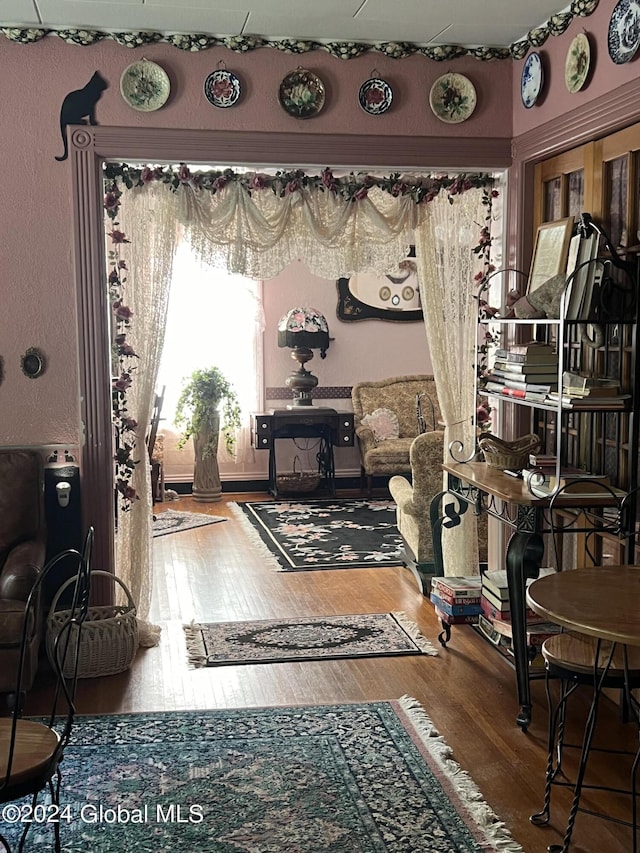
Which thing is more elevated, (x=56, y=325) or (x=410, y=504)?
(x=56, y=325)

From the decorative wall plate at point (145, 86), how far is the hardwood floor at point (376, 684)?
2.57m

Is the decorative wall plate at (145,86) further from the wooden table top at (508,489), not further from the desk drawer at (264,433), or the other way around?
the desk drawer at (264,433)

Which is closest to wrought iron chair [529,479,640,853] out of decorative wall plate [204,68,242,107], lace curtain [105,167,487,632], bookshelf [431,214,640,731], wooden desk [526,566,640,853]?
wooden desk [526,566,640,853]

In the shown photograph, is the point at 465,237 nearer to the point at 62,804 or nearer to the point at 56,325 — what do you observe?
the point at 56,325

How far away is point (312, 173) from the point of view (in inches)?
189

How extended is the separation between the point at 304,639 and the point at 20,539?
4.77 feet

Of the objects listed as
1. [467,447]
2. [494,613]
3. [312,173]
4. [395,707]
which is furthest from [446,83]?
[395,707]

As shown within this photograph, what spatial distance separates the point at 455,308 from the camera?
5.07 metres

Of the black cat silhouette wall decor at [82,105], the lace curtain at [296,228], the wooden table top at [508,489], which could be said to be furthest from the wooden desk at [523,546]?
the black cat silhouette wall decor at [82,105]

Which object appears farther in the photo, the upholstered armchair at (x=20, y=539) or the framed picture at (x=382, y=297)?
the framed picture at (x=382, y=297)

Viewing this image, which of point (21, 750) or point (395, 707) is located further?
point (395, 707)

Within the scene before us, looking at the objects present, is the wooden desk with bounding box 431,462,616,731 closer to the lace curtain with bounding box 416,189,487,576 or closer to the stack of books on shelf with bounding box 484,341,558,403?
the stack of books on shelf with bounding box 484,341,558,403

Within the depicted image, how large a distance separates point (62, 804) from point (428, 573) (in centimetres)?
293

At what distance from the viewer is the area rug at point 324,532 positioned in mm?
6355
